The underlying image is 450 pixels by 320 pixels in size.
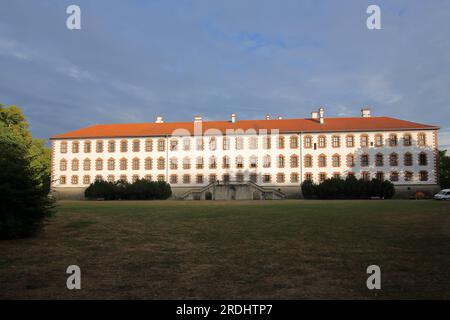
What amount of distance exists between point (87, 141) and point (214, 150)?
20.1 meters

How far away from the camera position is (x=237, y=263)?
334 inches

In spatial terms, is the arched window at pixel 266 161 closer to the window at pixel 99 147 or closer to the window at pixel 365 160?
the window at pixel 365 160

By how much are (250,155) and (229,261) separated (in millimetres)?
47600

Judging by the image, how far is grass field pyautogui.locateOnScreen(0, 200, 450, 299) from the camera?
6453 millimetres

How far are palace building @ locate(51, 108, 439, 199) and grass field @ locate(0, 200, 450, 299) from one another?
38486 millimetres

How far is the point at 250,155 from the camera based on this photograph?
5603 cm

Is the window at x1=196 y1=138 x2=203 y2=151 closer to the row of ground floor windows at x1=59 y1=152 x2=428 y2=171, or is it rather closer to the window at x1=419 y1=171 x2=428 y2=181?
the row of ground floor windows at x1=59 y1=152 x2=428 y2=171

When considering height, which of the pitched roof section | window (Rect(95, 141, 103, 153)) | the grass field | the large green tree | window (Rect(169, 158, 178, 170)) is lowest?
the grass field

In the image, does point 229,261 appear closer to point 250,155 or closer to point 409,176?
point 250,155

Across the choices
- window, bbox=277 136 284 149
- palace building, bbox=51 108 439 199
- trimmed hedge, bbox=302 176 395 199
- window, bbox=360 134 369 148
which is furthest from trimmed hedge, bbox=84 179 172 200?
window, bbox=360 134 369 148

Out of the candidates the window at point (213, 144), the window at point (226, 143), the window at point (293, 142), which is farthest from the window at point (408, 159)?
the window at point (213, 144)

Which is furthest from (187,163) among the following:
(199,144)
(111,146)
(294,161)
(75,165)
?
(75,165)

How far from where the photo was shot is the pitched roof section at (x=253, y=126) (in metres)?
54.4

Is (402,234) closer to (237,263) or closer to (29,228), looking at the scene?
(237,263)
